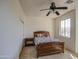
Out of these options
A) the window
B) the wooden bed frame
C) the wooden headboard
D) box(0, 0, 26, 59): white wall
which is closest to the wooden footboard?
the wooden bed frame

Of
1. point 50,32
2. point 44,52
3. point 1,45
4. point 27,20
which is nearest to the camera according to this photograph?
point 1,45

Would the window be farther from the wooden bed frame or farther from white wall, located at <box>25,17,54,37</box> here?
the wooden bed frame

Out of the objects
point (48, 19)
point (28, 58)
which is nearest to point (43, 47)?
point (28, 58)

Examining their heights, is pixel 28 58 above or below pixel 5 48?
below

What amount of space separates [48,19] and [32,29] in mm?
1676

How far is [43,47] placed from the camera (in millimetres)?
4938

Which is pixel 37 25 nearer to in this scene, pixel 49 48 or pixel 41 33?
pixel 41 33

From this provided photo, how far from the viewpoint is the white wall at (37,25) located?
804 cm

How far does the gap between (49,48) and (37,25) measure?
11.5ft

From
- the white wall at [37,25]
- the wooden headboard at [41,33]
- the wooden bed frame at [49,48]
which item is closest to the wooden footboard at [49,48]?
the wooden bed frame at [49,48]

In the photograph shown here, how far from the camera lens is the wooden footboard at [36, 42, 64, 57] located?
190 inches

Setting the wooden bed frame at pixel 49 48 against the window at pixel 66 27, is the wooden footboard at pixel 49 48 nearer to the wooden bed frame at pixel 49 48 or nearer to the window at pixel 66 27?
the wooden bed frame at pixel 49 48

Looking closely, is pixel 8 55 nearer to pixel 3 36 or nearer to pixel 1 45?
pixel 1 45

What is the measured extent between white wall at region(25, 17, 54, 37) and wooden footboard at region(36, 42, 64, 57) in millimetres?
3238
